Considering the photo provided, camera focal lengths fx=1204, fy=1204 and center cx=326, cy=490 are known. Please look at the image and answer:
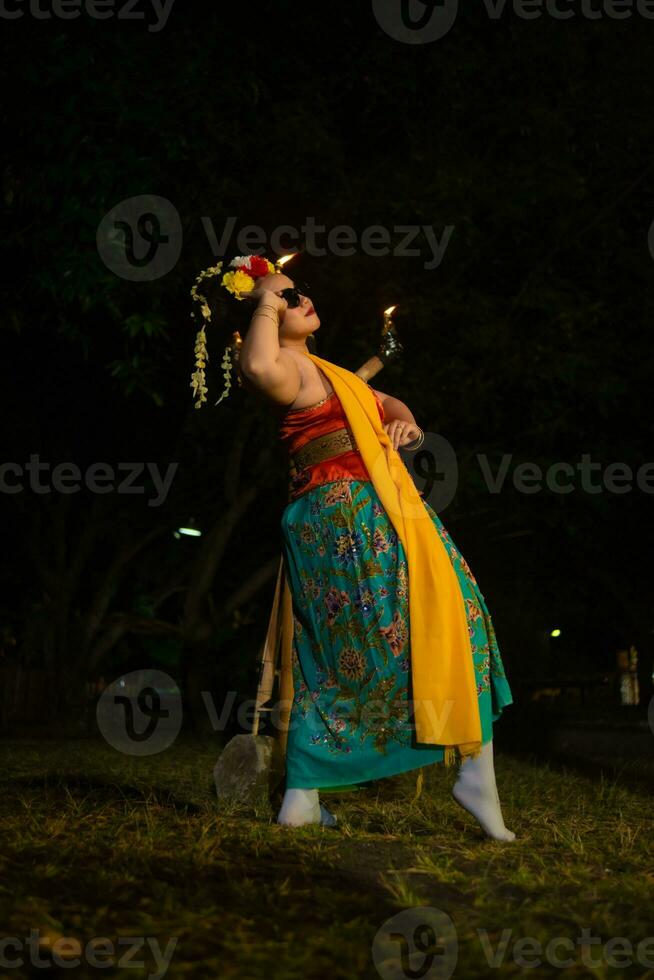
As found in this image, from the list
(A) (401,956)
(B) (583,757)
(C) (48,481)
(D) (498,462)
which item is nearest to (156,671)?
(C) (48,481)

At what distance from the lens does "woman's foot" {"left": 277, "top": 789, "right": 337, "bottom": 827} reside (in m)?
4.24

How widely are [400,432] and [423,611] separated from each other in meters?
0.76

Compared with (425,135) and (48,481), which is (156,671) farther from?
(425,135)

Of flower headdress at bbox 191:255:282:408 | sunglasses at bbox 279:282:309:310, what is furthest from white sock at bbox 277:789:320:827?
sunglasses at bbox 279:282:309:310

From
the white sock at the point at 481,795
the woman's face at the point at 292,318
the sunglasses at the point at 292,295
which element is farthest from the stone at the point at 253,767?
the sunglasses at the point at 292,295

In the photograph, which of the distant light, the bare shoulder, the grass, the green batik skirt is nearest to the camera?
the grass

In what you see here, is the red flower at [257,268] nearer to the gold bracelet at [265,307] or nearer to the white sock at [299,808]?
the gold bracelet at [265,307]

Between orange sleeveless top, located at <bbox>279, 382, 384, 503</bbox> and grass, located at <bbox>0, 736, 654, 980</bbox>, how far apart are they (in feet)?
4.14

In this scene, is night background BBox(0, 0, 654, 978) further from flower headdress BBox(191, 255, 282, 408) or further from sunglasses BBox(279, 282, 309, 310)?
sunglasses BBox(279, 282, 309, 310)

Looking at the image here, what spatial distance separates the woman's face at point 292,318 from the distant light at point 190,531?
10637mm

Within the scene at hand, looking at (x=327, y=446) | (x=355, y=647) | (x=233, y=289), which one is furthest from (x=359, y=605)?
(x=233, y=289)

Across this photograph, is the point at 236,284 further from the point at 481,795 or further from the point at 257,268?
the point at 481,795

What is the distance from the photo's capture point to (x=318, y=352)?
11.2 meters

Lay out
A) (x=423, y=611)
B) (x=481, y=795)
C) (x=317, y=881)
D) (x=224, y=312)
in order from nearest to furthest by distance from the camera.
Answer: (x=317, y=881) → (x=481, y=795) → (x=423, y=611) → (x=224, y=312)
